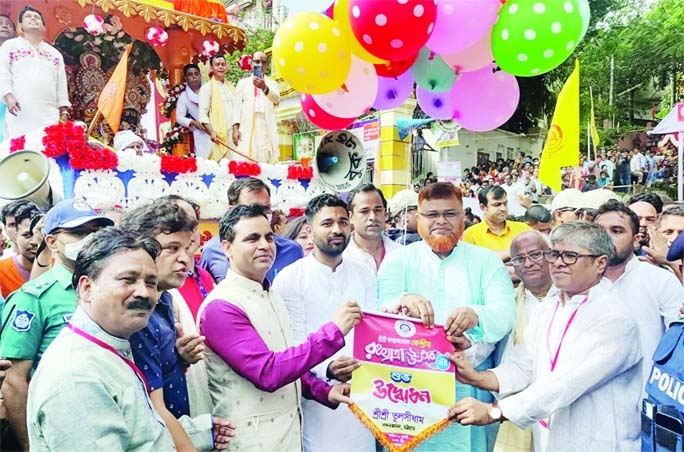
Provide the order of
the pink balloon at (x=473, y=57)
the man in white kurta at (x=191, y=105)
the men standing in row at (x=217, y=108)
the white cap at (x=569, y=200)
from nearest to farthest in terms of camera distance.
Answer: the pink balloon at (x=473, y=57) → the white cap at (x=569, y=200) → the men standing in row at (x=217, y=108) → the man in white kurta at (x=191, y=105)

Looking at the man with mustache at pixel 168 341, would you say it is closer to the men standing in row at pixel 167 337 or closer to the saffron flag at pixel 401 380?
the men standing in row at pixel 167 337

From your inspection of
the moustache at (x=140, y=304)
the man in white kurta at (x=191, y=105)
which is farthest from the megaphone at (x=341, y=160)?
the moustache at (x=140, y=304)

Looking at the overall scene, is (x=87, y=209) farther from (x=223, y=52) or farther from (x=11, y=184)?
(x=223, y=52)

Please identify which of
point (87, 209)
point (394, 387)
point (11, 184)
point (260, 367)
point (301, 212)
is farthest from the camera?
point (301, 212)

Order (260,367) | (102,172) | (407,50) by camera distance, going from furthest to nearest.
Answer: (102,172) → (407,50) → (260,367)

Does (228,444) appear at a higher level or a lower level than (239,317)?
lower

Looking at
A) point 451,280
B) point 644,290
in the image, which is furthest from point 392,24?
point 644,290

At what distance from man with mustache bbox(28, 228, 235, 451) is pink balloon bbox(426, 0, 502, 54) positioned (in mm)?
2270

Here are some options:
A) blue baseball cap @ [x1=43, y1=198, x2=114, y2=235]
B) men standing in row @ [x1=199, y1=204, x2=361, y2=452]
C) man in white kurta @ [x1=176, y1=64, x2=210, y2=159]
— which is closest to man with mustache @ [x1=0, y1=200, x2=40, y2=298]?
blue baseball cap @ [x1=43, y1=198, x2=114, y2=235]

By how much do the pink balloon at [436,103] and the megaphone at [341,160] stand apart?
1205mm

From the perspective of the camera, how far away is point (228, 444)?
7.57ft

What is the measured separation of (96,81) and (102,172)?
5.42 m

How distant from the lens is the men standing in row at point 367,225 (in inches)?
155

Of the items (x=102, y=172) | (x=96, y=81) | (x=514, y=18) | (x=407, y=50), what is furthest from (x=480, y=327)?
(x=96, y=81)
